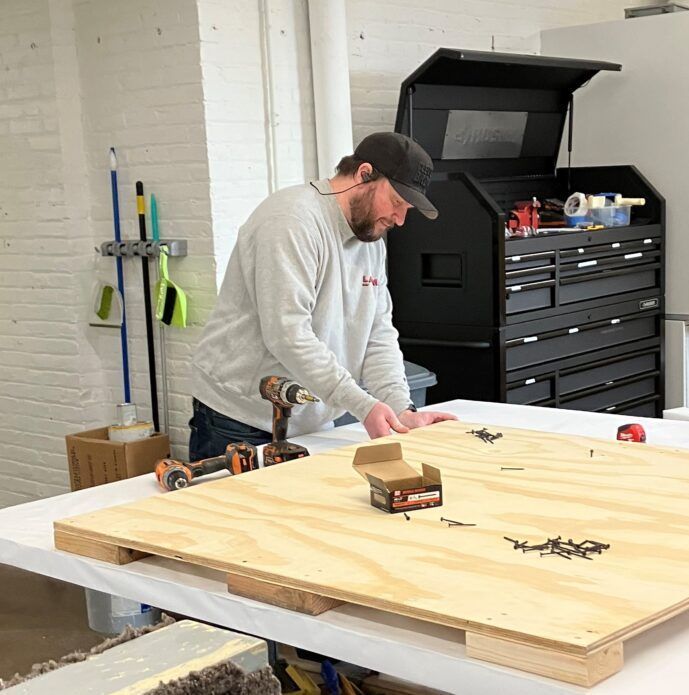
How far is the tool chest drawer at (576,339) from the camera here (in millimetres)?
4656

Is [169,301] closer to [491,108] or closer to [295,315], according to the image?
[295,315]

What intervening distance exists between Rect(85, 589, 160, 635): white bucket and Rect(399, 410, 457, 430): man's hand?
1.13m

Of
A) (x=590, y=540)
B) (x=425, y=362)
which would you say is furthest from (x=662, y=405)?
(x=590, y=540)

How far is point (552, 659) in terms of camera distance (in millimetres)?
1425

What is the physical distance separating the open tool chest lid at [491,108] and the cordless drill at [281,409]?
7.71ft

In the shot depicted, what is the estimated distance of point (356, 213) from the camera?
2988 mm

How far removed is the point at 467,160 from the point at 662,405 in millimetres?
1628

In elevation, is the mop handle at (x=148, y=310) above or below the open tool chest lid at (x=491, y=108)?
below

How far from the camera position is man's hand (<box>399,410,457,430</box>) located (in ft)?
9.37

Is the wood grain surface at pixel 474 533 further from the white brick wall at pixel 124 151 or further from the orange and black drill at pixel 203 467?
the white brick wall at pixel 124 151

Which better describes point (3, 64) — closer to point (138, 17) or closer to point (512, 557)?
point (138, 17)

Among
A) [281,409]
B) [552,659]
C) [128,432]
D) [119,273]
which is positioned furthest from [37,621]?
[552,659]

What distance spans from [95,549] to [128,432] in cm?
233

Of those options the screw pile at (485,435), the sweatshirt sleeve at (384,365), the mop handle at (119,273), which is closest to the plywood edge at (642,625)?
the screw pile at (485,435)
